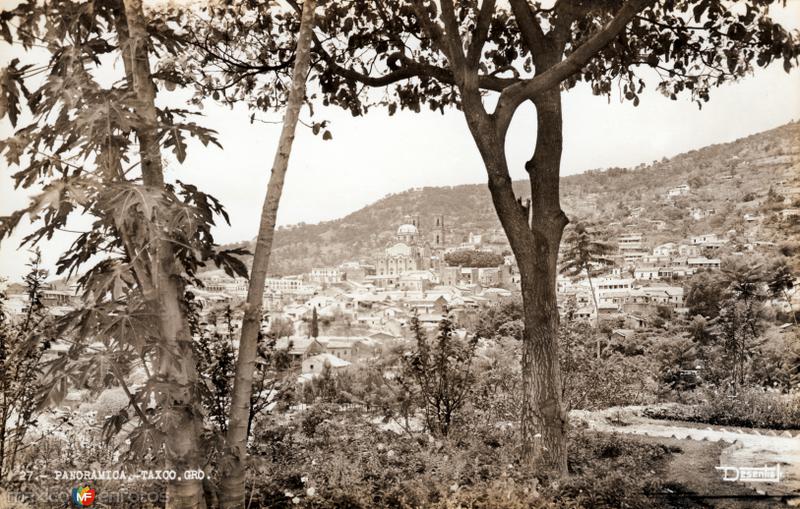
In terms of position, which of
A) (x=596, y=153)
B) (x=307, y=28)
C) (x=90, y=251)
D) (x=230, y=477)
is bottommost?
(x=230, y=477)

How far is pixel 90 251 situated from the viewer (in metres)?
2.43

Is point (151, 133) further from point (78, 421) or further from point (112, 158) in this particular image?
point (78, 421)

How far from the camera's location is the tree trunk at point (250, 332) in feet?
8.31

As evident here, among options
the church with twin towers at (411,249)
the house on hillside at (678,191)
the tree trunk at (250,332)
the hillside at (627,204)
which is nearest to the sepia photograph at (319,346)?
the tree trunk at (250,332)

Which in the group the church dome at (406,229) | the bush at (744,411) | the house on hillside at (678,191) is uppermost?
the house on hillside at (678,191)

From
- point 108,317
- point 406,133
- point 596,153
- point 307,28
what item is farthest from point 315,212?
point 108,317

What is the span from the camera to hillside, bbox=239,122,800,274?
1413cm

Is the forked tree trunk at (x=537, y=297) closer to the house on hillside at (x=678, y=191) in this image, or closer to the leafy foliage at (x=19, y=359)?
the leafy foliage at (x=19, y=359)

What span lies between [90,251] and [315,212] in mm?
8259

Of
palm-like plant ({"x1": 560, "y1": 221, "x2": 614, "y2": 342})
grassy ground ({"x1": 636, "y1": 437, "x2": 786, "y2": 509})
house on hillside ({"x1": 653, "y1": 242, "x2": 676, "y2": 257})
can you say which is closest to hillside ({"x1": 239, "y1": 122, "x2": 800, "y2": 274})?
house on hillside ({"x1": 653, "y1": 242, "x2": 676, "y2": 257})

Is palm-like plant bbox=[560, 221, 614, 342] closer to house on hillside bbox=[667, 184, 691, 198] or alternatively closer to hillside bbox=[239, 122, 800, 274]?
hillside bbox=[239, 122, 800, 274]

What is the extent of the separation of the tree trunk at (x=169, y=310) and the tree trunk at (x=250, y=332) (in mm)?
141

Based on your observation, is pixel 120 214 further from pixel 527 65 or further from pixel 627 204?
pixel 627 204

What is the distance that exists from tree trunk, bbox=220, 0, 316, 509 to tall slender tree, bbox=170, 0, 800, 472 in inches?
58.6
